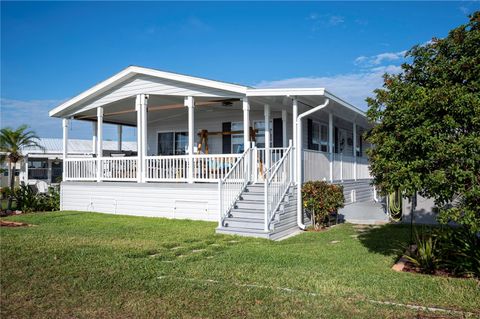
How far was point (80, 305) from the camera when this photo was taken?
16.0 ft

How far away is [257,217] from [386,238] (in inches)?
118

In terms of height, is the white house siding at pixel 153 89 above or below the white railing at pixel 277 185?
above

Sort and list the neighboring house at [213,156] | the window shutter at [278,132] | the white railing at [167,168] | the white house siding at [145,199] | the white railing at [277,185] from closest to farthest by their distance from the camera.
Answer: the white railing at [277,185]
the neighboring house at [213,156]
the white house siding at [145,199]
the white railing at [167,168]
the window shutter at [278,132]

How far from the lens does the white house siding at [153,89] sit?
13.3 m

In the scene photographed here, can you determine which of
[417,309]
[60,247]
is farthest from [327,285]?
[60,247]

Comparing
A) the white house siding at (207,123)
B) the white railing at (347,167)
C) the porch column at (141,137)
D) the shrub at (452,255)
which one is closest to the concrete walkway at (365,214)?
the white railing at (347,167)

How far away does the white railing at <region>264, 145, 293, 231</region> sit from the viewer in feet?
32.4

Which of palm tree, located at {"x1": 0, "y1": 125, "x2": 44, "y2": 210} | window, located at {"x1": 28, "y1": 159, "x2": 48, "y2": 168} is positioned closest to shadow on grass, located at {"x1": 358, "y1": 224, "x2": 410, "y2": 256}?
palm tree, located at {"x1": 0, "y1": 125, "x2": 44, "y2": 210}

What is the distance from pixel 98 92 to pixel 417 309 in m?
13.6

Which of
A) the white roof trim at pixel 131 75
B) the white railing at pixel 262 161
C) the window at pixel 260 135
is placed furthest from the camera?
the window at pixel 260 135

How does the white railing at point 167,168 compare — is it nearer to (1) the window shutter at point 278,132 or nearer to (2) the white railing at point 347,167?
(1) the window shutter at point 278,132

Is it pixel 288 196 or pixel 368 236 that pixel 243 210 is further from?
pixel 368 236

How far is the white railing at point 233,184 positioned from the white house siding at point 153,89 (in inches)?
88.9

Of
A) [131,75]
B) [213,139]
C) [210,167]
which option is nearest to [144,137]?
[131,75]
